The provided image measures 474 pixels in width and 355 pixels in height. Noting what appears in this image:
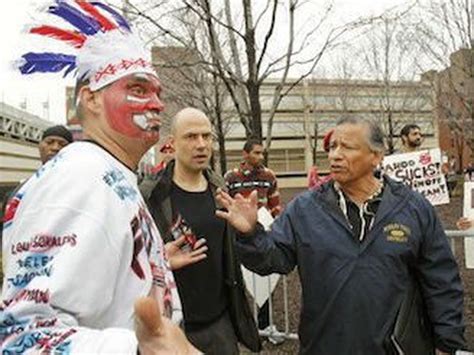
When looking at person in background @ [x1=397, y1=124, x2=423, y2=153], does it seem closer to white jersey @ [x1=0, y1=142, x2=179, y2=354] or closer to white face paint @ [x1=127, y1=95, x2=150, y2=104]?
white face paint @ [x1=127, y1=95, x2=150, y2=104]

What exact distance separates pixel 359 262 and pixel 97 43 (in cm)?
166

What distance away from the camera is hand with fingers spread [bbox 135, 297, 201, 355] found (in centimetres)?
113

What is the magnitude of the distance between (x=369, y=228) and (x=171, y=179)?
1259mm

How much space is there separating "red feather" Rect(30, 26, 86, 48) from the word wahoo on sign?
4.82 m

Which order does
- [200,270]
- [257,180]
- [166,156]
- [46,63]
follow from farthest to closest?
[257,180], [166,156], [200,270], [46,63]

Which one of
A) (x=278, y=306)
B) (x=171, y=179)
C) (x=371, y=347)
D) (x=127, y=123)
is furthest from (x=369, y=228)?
(x=278, y=306)

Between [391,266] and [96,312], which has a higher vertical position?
[96,312]

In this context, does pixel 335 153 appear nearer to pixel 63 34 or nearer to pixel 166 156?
pixel 63 34

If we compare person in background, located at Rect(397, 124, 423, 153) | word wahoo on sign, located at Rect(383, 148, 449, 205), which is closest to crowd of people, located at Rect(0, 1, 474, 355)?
word wahoo on sign, located at Rect(383, 148, 449, 205)

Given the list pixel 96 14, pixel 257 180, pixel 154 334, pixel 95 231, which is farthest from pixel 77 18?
pixel 257 180

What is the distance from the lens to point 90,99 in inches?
72.4

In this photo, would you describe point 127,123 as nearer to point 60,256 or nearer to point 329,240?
point 60,256

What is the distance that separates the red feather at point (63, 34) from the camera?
1966 millimetres

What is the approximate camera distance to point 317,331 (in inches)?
117
